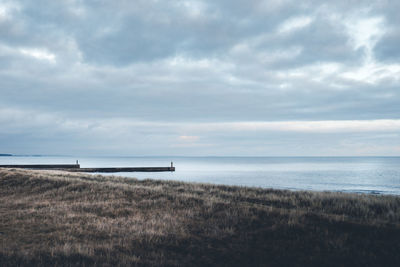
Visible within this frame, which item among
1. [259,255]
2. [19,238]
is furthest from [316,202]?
[19,238]

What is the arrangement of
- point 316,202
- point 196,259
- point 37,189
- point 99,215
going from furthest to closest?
point 37,189, point 316,202, point 99,215, point 196,259

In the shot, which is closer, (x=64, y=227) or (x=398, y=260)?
(x=398, y=260)

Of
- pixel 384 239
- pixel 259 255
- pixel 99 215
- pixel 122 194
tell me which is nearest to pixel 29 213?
pixel 99 215

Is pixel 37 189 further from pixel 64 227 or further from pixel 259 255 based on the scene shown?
pixel 259 255

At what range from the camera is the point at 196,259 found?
7918mm

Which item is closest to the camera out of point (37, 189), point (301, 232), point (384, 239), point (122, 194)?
point (384, 239)

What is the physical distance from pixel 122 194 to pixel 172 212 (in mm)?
5685

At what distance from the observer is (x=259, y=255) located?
8.24 meters

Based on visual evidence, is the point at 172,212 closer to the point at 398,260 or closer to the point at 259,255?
the point at 259,255

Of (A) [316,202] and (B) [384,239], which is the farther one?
(A) [316,202]

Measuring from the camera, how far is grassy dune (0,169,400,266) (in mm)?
7883

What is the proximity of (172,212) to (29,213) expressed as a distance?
21.2ft

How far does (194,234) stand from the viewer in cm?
992

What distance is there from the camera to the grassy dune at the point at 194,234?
7883 mm
